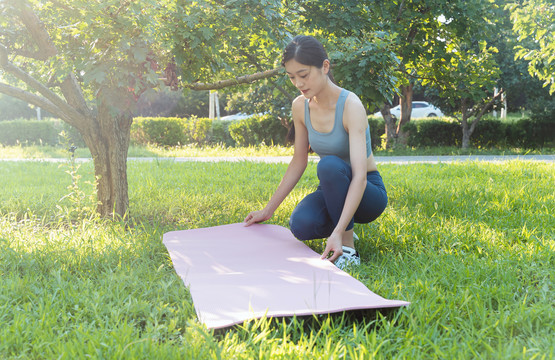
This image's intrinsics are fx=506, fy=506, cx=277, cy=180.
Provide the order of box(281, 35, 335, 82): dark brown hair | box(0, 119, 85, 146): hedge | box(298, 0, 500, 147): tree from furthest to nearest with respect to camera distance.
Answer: box(0, 119, 85, 146): hedge < box(298, 0, 500, 147): tree < box(281, 35, 335, 82): dark brown hair

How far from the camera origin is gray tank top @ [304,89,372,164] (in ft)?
10.1

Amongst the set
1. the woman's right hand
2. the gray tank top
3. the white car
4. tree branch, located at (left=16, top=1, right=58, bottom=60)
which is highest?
the white car

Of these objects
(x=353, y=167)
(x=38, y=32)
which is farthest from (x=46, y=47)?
(x=353, y=167)

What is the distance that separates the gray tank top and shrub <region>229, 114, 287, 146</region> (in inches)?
479

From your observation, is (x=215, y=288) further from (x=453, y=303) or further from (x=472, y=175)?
(x=472, y=175)

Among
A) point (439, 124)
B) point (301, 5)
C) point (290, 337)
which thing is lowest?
point (290, 337)

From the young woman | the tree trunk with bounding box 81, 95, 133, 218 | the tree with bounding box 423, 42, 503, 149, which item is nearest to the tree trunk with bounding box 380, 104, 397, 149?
the tree with bounding box 423, 42, 503, 149

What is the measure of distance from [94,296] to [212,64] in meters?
2.49

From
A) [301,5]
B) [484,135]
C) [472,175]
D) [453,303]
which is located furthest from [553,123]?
[453,303]

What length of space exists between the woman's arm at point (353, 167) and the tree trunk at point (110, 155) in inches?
76.0

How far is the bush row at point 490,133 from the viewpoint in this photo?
14195 millimetres

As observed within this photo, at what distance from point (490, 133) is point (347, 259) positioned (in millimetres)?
12814

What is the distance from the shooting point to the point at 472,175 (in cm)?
619

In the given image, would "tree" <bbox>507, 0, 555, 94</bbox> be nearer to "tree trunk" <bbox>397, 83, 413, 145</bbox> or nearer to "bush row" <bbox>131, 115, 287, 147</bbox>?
"tree trunk" <bbox>397, 83, 413, 145</bbox>
